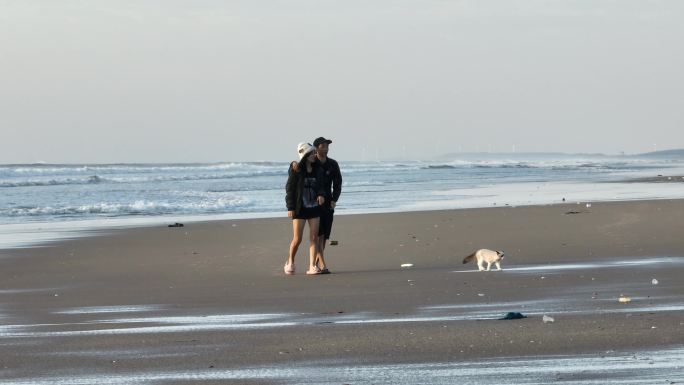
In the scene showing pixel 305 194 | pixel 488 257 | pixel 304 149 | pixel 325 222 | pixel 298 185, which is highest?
pixel 304 149

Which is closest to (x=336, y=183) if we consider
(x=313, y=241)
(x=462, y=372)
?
(x=313, y=241)

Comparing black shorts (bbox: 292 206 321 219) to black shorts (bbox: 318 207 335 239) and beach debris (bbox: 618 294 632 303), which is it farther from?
beach debris (bbox: 618 294 632 303)

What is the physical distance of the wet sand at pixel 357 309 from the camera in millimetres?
6230

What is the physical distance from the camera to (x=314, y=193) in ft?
42.6

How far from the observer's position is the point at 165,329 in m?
8.16

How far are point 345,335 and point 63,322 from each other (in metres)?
2.64

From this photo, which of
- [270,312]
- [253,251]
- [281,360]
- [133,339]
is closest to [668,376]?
[281,360]

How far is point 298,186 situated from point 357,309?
3932mm

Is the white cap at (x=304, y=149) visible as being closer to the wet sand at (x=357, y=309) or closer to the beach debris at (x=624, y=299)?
the wet sand at (x=357, y=309)

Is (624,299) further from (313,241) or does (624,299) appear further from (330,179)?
(330,179)

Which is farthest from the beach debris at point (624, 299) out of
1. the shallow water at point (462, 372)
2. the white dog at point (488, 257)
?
the white dog at point (488, 257)

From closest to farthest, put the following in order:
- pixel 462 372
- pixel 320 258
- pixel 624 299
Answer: pixel 462 372 < pixel 624 299 < pixel 320 258

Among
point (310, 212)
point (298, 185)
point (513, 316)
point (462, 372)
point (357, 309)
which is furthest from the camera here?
point (310, 212)

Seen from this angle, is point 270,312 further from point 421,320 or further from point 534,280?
point 534,280
